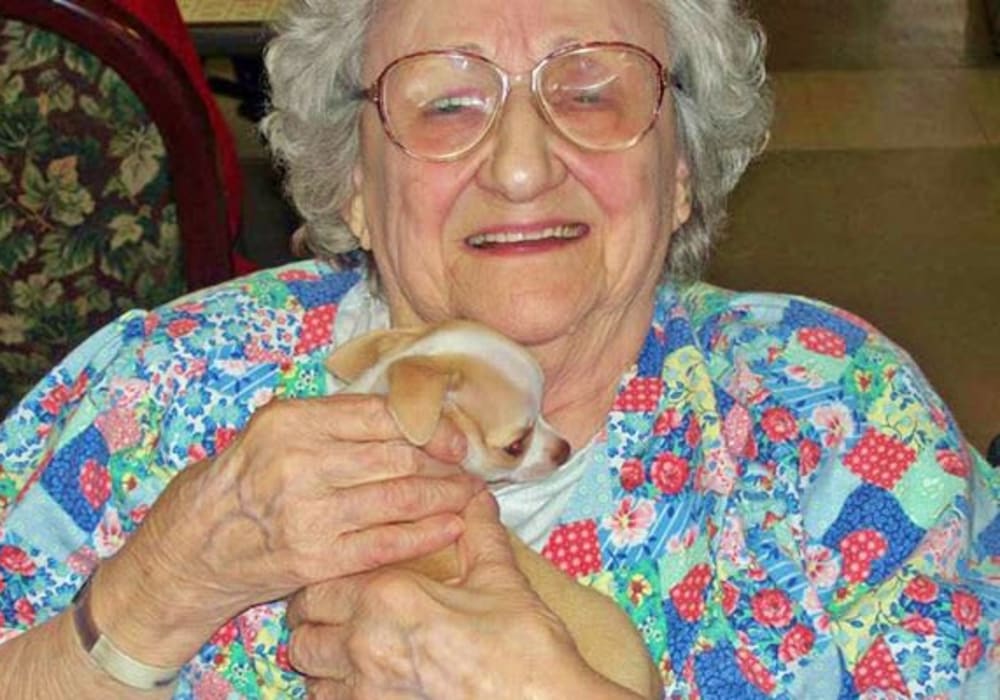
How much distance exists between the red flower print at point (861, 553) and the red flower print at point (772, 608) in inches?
2.8

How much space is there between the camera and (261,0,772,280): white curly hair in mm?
1770

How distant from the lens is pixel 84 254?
2.17 meters

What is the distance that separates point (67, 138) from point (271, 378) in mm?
468

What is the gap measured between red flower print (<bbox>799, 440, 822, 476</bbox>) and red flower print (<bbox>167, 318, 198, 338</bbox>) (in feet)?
2.07

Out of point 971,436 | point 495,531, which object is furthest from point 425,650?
point 971,436

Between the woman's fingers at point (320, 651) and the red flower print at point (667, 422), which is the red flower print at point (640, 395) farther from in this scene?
the woman's fingers at point (320, 651)

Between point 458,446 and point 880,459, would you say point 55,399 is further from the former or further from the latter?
point 880,459

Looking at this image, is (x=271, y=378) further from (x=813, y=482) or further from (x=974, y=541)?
(x=974, y=541)

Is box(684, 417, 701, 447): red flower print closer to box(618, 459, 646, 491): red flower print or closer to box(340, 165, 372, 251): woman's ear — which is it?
box(618, 459, 646, 491): red flower print

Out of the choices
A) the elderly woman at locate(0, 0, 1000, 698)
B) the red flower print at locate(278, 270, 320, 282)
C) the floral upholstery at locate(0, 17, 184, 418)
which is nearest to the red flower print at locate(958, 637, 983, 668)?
the elderly woman at locate(0, 0, 1000, 698)

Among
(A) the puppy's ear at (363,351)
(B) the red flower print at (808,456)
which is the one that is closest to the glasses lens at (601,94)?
(A) the puppy's ear at (363,351)

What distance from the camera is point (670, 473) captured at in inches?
68.7

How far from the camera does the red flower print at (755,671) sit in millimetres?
1683

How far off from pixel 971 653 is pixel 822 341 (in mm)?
361
